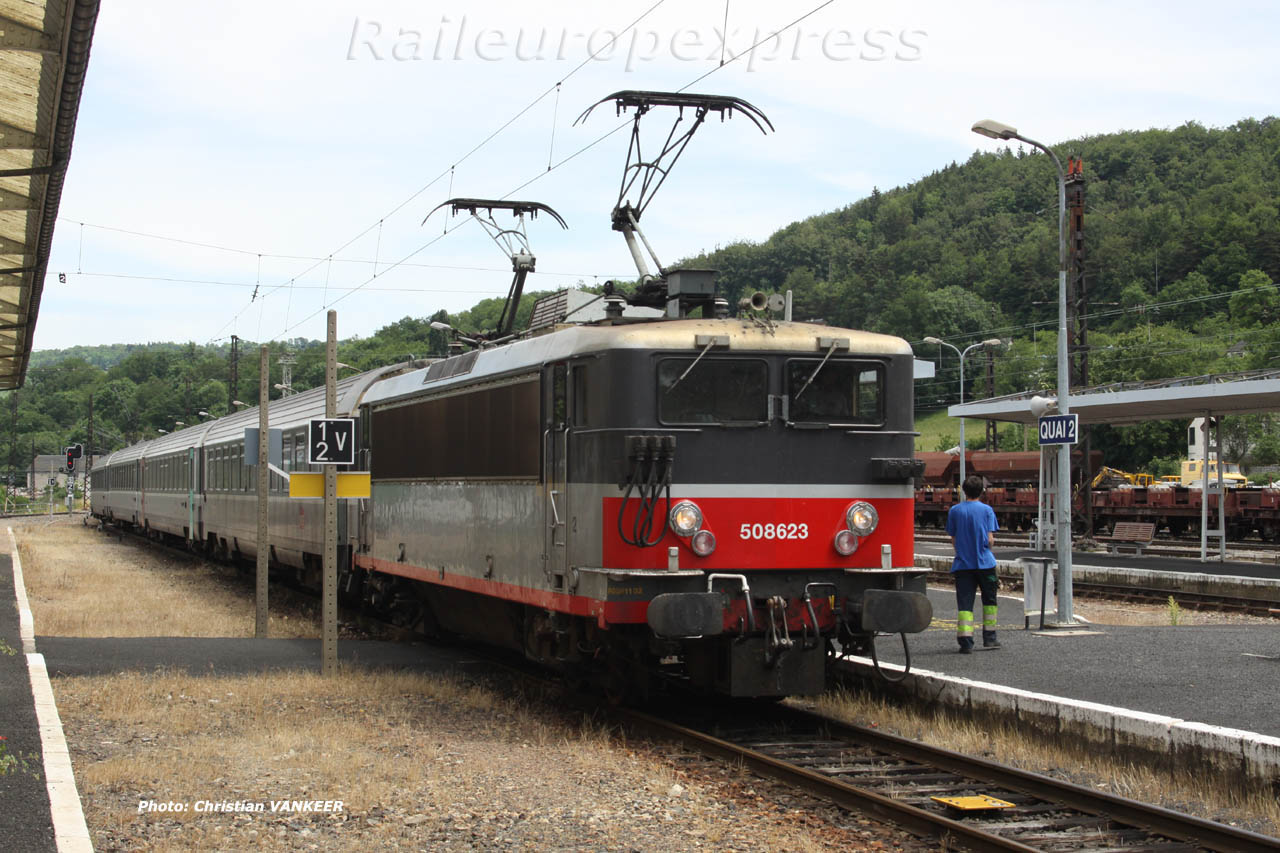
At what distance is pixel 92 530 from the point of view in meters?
55.5

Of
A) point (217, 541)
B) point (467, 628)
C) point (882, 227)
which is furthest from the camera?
point (882, 227)

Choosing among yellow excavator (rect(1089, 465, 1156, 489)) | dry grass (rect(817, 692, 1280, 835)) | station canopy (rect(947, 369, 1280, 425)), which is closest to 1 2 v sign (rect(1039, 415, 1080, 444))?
dry grass (rect(817, 692, 1280, 835))

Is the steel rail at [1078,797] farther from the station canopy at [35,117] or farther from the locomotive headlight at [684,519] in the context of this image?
the station canopy at [35,117]

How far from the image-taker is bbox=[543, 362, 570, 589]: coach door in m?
9.88

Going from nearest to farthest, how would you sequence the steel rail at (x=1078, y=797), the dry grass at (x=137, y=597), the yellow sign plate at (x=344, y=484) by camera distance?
the steel rail at (x=1078, y=797) < the yellow sign plate at (x=344, y=484) < the dry grass at (x=137, y=597)

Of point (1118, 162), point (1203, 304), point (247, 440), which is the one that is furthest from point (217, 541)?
point (1118, 162)

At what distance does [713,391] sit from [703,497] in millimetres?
808

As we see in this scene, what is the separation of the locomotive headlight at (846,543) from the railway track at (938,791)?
4.15 feet

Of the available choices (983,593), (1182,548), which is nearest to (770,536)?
(983,593)

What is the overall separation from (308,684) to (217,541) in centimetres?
1711

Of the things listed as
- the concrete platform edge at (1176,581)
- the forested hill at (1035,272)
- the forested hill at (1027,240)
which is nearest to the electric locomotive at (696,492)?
the concrete platform edge at (1176,581)

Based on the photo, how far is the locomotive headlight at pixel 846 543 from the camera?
977 cm

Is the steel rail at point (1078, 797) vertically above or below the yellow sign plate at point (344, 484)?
below

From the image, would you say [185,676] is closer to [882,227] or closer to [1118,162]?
[882,227]
